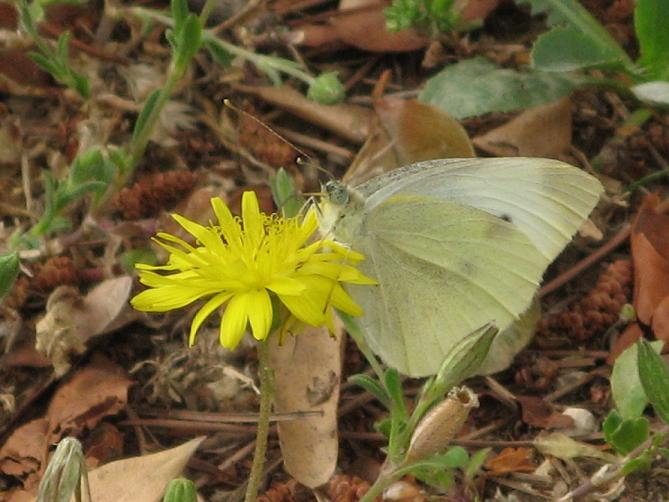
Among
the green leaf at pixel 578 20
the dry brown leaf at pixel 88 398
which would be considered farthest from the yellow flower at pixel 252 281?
the green leaf at pixel 578 20

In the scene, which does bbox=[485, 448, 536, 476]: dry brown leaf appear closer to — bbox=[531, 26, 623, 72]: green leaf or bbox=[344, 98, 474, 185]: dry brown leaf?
bbox=[344, 98, 474, 185]: dry brown leaf

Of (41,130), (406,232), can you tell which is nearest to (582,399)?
(406,232)

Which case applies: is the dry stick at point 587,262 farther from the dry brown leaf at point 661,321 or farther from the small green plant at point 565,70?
the small green plant at point 565,70

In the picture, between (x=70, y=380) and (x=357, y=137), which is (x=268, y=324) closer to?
(x=70, y=380)

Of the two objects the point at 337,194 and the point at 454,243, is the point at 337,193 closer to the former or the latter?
the point at 337,194

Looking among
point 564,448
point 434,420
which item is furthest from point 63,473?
point 564,448

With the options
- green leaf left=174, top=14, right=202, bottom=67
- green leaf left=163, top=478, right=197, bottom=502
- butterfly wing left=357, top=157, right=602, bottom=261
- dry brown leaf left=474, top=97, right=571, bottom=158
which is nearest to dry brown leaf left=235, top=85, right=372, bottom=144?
dry brown leaf left=474, top=97, right=571, bottom=158
